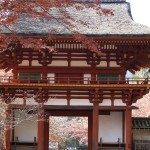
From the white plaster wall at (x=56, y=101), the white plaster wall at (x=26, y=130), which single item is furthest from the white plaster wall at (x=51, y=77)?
the white plaster wall at (x=26, y=130)

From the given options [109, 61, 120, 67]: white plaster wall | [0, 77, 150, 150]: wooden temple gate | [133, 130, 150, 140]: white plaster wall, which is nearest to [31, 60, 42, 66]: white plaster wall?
[0, 77, 150, 150]: wooden temple gate

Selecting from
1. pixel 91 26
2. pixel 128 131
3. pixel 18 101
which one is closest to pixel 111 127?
pixel 128 131

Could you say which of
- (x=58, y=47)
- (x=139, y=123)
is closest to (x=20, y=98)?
(x=58, y=47)

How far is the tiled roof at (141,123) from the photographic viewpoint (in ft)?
73.6

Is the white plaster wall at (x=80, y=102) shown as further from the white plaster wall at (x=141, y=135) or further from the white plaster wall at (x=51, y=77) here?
the white plaster wall at (x=141, y=135)

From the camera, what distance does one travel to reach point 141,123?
22.8 metres

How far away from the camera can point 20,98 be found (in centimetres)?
2052

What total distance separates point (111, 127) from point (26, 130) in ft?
14.0

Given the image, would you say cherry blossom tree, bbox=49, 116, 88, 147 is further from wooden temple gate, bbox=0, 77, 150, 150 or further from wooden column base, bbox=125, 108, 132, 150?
wooden column base, bbox=125, 108, 132, 150

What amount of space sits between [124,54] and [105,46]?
3.35ft

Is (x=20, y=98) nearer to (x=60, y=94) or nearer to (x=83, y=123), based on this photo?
(x=60, y=94)

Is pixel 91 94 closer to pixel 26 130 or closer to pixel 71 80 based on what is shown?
pixel 71 80

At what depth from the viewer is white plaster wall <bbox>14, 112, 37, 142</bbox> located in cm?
2136

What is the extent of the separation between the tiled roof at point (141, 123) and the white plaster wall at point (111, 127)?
58.3 inches
